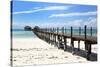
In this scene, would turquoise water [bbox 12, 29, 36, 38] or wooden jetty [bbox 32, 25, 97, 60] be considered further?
Result: wooden jetty [bbox 32, 25, 97, 60]

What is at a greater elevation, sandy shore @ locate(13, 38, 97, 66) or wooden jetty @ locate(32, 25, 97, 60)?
wooden jetty @ locate(32, 25, 97, 60)

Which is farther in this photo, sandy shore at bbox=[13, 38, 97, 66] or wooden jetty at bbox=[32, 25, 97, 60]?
wooden jetty at bbox=[32, 25, 97, 60]

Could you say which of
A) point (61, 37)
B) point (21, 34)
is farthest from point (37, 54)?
point (61, 37)

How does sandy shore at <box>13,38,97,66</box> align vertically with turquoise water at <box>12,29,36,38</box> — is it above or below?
below

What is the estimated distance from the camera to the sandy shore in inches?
99.6

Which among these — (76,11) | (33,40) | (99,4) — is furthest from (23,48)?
(99,4)

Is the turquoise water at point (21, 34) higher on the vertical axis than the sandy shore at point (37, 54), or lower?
higher

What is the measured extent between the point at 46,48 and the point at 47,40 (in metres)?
0.11

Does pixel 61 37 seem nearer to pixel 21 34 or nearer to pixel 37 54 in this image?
pixel 37 54

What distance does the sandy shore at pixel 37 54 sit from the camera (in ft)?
8.30

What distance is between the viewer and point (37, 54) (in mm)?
2639

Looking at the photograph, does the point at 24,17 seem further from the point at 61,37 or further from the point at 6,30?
the point at 61,37

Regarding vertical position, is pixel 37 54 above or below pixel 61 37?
below

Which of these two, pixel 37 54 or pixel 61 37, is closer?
pixel 37 54
